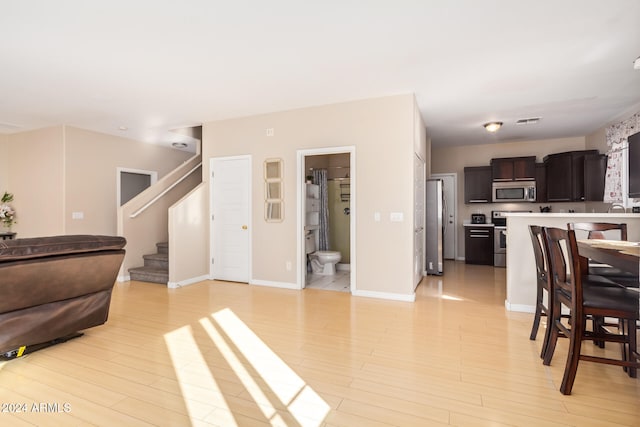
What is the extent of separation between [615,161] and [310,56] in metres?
5.52

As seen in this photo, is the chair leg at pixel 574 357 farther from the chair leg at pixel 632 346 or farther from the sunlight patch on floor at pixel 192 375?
the sunlight patch on floor at pixel 192 375

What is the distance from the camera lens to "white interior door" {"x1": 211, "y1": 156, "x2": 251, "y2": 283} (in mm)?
5164

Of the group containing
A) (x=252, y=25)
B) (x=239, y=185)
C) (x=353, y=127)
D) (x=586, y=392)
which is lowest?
(x=586, y=392)

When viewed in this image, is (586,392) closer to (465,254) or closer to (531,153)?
(465,254)

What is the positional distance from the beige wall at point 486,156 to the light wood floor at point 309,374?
4.20m

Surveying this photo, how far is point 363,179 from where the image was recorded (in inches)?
173

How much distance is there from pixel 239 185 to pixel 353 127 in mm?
2064

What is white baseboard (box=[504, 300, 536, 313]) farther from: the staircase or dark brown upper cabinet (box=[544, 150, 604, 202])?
the staircase

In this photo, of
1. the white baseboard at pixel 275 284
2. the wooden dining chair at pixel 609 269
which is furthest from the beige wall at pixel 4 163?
the wooden dining chair at pixel 609 269

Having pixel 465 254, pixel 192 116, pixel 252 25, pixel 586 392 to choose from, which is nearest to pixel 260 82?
pixel 252 25

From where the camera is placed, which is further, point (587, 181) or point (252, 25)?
point (587, 181)

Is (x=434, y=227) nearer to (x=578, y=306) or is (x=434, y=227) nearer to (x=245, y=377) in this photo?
(x=578, y=306)

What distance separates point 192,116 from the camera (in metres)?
5.10

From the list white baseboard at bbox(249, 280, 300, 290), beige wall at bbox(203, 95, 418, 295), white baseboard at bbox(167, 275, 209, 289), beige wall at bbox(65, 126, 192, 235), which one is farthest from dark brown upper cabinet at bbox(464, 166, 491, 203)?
beige wall at bbox(65, 126, 192, 235)
